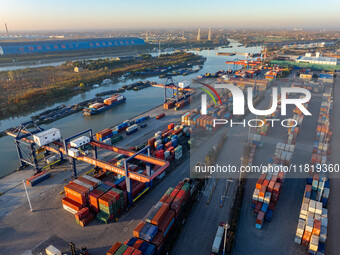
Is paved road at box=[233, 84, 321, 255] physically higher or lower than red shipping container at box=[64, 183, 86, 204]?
lower

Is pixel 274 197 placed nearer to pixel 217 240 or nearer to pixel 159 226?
pixel 217 240

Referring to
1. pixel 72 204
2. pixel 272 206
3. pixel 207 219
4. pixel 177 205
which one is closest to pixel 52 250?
pixel 72 204

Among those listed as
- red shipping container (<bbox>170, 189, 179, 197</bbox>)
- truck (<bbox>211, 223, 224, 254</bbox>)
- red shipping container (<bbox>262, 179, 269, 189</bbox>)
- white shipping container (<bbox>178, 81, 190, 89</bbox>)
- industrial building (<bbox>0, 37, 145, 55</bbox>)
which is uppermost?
industrial building (<bbox>0, 37, 145, 55</bbox>)

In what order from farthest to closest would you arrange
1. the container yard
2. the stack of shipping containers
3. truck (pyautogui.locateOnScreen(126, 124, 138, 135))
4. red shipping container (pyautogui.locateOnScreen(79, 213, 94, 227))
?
truck (pyautogui.locateOnScreen(126, 124, 138, 135)) → red shipping container (pyautogui.locateOnScreen(79, 213, 94, 227)) → the container yard → the stack of shipping containers

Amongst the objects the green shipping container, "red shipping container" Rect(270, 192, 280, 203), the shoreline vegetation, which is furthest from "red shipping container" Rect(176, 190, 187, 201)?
the shoreline vegetation

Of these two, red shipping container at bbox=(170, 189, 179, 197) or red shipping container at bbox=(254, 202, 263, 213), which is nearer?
red shipping container at bbox=(254, 202, 263, 213)

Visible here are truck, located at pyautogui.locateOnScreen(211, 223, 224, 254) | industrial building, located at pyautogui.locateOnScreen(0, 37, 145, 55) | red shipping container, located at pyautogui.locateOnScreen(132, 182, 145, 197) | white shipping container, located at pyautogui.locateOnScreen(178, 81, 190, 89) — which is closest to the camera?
truck, located at pyautogui.locateOnScreen(211, 223, 224, 254)

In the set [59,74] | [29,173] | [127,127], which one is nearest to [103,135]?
[127,127]

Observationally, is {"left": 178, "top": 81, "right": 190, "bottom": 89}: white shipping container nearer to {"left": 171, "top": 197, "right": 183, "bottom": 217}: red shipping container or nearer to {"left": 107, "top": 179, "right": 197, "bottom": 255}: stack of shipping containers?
{"left": 107, "top": 179, "right": 197, "bottom": 255}: stack of shipping containers
